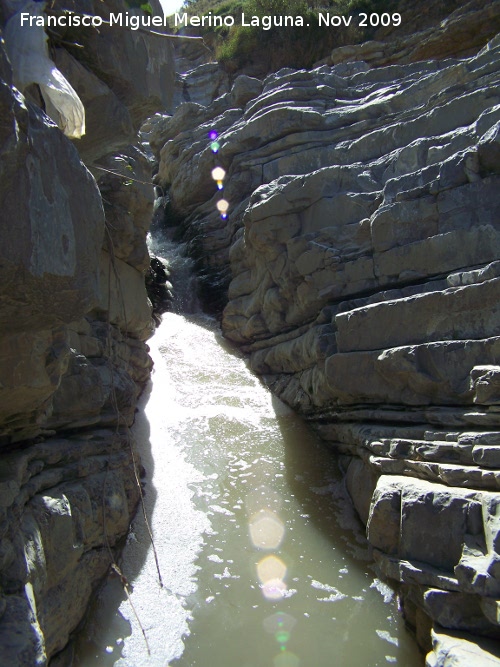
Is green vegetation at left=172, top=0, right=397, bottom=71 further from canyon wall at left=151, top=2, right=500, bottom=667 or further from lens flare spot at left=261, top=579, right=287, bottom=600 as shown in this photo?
lens flare spot at left=261, top=579, right=287, bottom=600

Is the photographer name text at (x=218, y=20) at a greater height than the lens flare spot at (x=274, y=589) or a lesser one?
greater

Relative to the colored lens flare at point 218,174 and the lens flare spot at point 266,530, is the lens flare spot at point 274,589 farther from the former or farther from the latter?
the colored lens flare at point 218,174

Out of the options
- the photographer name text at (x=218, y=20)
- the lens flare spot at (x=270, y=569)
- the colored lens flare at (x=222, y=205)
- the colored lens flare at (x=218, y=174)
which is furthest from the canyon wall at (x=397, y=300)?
the photographer name text at (x=218, y=20)

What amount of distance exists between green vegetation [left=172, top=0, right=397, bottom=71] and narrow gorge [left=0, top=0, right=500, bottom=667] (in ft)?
33.2

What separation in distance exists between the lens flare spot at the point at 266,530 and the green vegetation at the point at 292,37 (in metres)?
20.0

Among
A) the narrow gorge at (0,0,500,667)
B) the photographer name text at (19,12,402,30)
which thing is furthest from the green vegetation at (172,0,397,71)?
the narrow gorge at (0,0,500,667)

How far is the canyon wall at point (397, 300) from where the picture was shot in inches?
173

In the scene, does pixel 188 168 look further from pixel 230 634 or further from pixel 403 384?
A: pixel 230 634

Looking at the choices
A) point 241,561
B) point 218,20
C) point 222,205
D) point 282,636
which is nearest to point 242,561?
point 241,561

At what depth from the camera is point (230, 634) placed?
4328 mm

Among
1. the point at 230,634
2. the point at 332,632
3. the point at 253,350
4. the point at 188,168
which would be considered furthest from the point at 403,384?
the point at 188,168

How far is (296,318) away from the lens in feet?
29.1

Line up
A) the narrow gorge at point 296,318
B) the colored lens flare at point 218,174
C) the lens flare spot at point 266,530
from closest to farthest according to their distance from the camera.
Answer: the narrow gorge at point 296,318 < the lens flare spot at point 266,530 < the colored lens flare at point 218,174

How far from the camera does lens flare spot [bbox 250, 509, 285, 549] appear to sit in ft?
17.9
